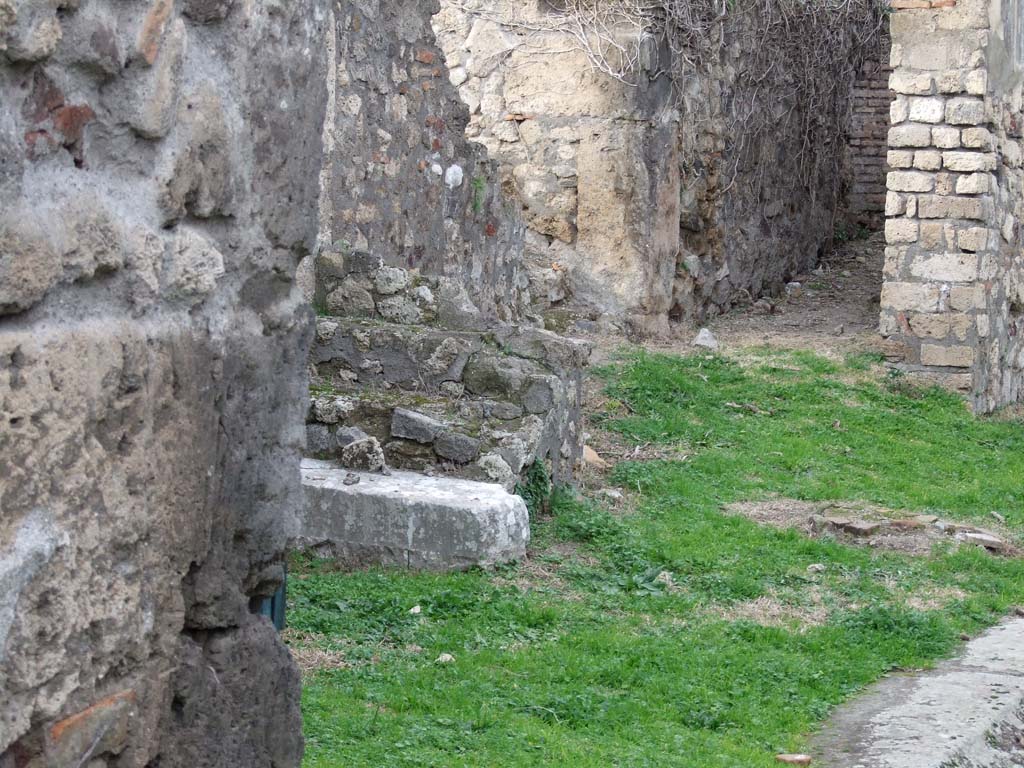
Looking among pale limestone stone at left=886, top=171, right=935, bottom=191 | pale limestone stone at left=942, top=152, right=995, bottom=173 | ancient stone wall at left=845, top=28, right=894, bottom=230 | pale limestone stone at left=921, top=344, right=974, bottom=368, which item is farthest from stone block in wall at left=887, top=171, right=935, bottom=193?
ancient stone wall at left=845, top=28, right=894, bottom=230

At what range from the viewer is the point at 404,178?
816 cm

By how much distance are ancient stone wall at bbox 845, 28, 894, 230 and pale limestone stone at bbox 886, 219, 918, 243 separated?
586cm

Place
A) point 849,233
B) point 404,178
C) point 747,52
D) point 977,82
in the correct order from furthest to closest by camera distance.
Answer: point 849,233 < point 747,52 < point 977,82 < point 404,178

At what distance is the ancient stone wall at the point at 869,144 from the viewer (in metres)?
15.5

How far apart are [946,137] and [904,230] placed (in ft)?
2.24

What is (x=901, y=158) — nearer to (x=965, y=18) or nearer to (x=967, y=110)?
(x=967, y=110)

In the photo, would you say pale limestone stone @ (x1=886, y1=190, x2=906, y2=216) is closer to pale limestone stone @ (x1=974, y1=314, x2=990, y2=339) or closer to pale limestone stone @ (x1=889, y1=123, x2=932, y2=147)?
pale limestone stone @ (x1=889, y1=123, x2=932, y2=147)

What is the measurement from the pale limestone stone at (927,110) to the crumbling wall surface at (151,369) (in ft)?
26.6

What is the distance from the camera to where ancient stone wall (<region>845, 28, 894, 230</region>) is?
51.0 ft

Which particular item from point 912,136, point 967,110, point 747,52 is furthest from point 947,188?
point 747,52

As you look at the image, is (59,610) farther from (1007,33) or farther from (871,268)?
(871,268)

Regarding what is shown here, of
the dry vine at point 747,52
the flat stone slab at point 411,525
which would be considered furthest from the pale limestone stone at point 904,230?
the flat stone slab at point 411,525

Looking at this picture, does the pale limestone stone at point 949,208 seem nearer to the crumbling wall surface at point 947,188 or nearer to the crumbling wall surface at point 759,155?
the crumbling wall surface at point 947,188

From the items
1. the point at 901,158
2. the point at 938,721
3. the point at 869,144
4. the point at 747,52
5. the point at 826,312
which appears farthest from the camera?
the point at 869,144
